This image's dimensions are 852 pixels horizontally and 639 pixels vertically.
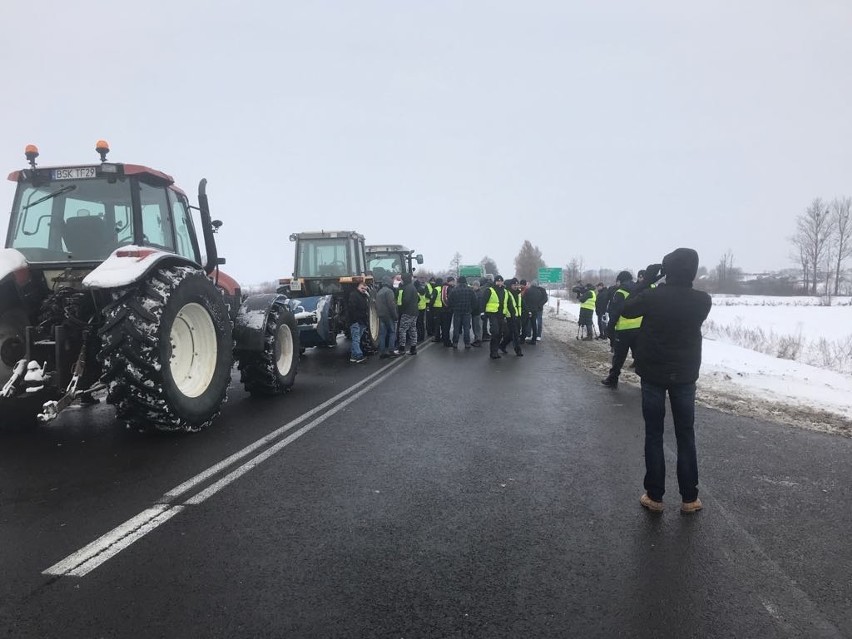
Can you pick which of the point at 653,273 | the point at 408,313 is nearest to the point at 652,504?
the point at 653,273

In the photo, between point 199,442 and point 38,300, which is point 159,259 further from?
point 199,442

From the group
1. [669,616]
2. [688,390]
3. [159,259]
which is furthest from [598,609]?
[159,259]

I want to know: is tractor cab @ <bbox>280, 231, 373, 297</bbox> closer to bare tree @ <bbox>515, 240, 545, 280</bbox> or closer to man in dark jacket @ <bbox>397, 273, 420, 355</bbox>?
man in dark jacket @ <bbox>397, 273, 420, 355</bbox>

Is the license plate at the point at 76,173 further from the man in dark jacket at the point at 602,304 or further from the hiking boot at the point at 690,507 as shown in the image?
the man in dark jacket at the point at 602,304

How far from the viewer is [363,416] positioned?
6.64 metres

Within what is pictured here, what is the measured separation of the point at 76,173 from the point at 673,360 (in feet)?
19.8

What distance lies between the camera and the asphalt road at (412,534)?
2619 millimetres

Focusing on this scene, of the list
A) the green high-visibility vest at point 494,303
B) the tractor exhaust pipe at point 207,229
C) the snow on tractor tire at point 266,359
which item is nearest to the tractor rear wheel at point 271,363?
the snow on tractor tire at point 266,359

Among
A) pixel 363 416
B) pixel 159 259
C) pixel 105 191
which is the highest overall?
pixel 105 191

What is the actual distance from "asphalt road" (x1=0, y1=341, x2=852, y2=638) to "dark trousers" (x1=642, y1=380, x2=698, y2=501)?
0.18 metres

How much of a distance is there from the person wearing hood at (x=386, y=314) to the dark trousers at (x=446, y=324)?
2837 millimetres

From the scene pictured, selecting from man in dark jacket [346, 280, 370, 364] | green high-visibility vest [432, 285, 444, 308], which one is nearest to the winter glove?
man in dark jacket [346, 280, 370, 364]

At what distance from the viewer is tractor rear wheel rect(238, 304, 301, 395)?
299 inches

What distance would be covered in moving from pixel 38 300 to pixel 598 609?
19.0 ft
